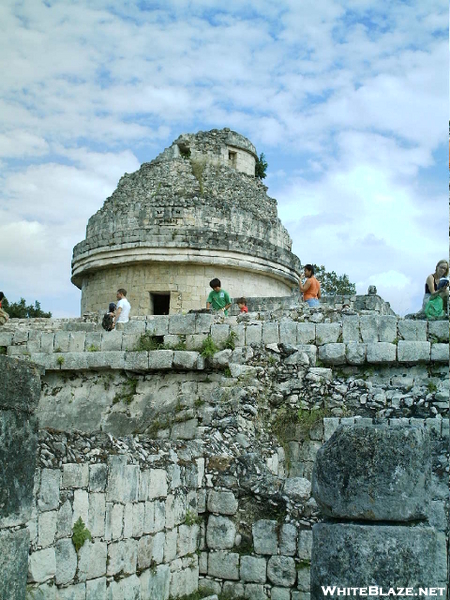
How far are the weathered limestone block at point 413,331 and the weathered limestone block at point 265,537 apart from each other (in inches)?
152

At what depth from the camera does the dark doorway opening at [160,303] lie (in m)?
17.1

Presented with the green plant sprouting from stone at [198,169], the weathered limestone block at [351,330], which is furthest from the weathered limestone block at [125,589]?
the green plant sprouting from stone at [198,169]

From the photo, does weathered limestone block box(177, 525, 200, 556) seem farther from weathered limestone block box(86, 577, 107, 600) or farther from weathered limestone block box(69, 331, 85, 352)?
weathered limestone block box(69, 331, 85, 352)

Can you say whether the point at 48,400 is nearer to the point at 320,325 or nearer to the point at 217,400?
the point at 217,400

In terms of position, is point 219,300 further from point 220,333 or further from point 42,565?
point 42,565

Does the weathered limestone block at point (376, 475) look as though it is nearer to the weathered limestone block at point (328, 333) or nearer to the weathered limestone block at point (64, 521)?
the weathered limestone block at point (64, 521)

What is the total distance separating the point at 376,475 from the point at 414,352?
20.7ft

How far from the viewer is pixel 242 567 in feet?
25.8

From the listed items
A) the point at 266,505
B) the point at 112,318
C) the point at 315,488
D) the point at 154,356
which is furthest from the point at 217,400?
the point at 315,488

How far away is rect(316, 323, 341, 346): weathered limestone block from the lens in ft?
35.4

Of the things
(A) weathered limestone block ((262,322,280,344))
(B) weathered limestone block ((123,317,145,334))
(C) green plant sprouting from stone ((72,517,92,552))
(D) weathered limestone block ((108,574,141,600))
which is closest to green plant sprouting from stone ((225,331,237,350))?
(A) weathered limestone block ((262,322,280,344))

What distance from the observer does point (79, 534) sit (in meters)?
5.91

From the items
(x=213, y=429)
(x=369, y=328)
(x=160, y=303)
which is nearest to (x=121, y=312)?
(x=160, y=303)

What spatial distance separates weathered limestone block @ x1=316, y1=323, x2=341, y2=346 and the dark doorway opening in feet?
22.1
